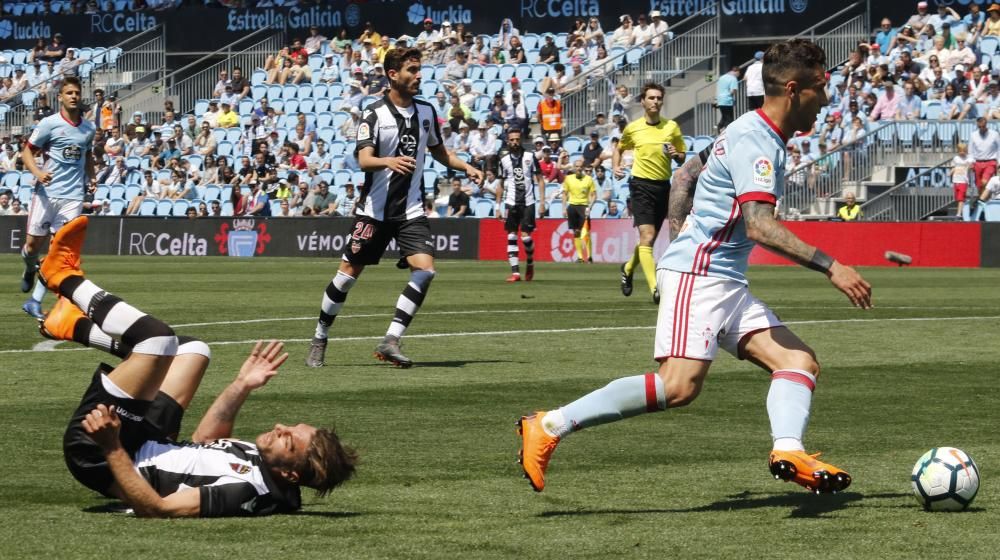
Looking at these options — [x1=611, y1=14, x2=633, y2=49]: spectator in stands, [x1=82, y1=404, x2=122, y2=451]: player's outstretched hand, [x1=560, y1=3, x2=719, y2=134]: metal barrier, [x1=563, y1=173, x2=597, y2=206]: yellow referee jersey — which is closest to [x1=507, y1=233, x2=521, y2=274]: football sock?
[x1=563, y1=173, x2=597, y2=206]: yellow referee jersey

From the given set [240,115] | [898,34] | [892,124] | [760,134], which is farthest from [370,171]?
[240,115]

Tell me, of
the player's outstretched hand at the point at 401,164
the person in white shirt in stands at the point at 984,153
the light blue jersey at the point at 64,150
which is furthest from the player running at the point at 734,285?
the person in white shirt in stands at the point at 984,153

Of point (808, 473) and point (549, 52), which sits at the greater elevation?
point (549, 52)

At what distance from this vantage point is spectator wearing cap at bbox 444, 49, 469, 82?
137 feet

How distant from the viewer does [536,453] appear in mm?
6547

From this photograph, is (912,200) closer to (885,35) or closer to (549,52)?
(885,35)

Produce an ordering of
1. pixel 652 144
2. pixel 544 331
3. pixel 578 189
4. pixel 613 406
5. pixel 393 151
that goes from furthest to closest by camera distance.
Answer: pixel 578 189
pixel 652 144
pixel 544 331
pixel 393 151
pixel 613 406

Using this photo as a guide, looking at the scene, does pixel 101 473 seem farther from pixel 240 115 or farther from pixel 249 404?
pixel 240 115

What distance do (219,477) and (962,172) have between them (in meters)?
26.6

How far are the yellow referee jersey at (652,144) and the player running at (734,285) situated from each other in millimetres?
12075

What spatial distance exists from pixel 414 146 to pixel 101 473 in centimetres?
650

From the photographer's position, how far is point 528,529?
5965 millimetres

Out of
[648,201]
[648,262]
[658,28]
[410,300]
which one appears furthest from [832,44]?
[410,300]

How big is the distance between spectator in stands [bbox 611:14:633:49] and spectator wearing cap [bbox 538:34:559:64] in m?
1.48
